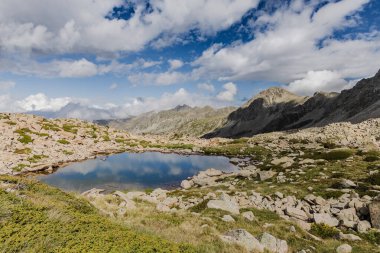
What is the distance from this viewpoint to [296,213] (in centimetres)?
2456

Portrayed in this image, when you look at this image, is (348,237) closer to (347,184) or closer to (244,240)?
(244,240)

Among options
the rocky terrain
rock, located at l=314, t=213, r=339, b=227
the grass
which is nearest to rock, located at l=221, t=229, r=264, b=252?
the rocky terrain

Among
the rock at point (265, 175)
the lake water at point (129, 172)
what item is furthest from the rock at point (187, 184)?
the rock at point (265, 175)

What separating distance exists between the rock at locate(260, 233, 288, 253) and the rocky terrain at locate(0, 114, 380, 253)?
0.20 feet

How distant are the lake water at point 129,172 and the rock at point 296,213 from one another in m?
23.4

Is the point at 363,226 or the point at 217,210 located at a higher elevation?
the point at 217,210

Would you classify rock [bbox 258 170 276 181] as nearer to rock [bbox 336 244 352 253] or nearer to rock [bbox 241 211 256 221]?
rock [bbox 241 211 256 221]

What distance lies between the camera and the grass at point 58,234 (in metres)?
8.64

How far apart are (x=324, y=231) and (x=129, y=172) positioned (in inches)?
1518

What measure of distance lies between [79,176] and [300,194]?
32.6m

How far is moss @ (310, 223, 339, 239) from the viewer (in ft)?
63.7

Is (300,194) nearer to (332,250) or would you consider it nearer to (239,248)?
(332,250)

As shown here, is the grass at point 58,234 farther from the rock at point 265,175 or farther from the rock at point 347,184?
the rock at point 265,175

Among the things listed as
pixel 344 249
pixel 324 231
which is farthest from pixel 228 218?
pixel 344 249
